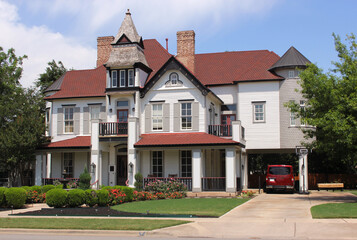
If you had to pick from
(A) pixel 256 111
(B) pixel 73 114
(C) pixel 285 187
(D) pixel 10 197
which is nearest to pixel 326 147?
(C) pixel 285 187

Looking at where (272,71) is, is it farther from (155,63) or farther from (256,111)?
(155,63)

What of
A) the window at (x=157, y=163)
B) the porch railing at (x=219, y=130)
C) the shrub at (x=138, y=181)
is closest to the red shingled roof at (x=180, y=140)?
the porch railing at (x=219, y=130)

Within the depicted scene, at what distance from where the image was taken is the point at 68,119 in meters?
35.0

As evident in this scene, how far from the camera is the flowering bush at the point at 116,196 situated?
2256 cm

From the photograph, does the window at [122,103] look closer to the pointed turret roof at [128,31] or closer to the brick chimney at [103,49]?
the pointed turret roof at [128,31]

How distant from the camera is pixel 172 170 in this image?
103ft

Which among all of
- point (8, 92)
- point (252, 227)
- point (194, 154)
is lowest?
point (252, 227)

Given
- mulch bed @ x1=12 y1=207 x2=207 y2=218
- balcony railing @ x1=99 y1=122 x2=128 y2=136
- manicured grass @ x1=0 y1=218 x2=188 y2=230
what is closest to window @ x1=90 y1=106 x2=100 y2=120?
balcony railing @ x1=99 y1=122 x2=128 y2=136

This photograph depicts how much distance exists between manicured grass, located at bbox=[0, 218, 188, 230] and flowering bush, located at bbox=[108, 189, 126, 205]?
590 cm

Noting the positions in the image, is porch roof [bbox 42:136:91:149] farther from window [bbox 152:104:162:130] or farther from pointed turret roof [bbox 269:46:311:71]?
pointed turret roof [bbox 269:46:311:71]

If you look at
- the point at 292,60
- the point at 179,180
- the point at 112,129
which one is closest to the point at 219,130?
the point at 179,180

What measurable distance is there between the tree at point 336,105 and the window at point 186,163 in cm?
897

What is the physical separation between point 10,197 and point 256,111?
1876 cm

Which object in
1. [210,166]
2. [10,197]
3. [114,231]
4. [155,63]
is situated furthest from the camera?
[155,63]
